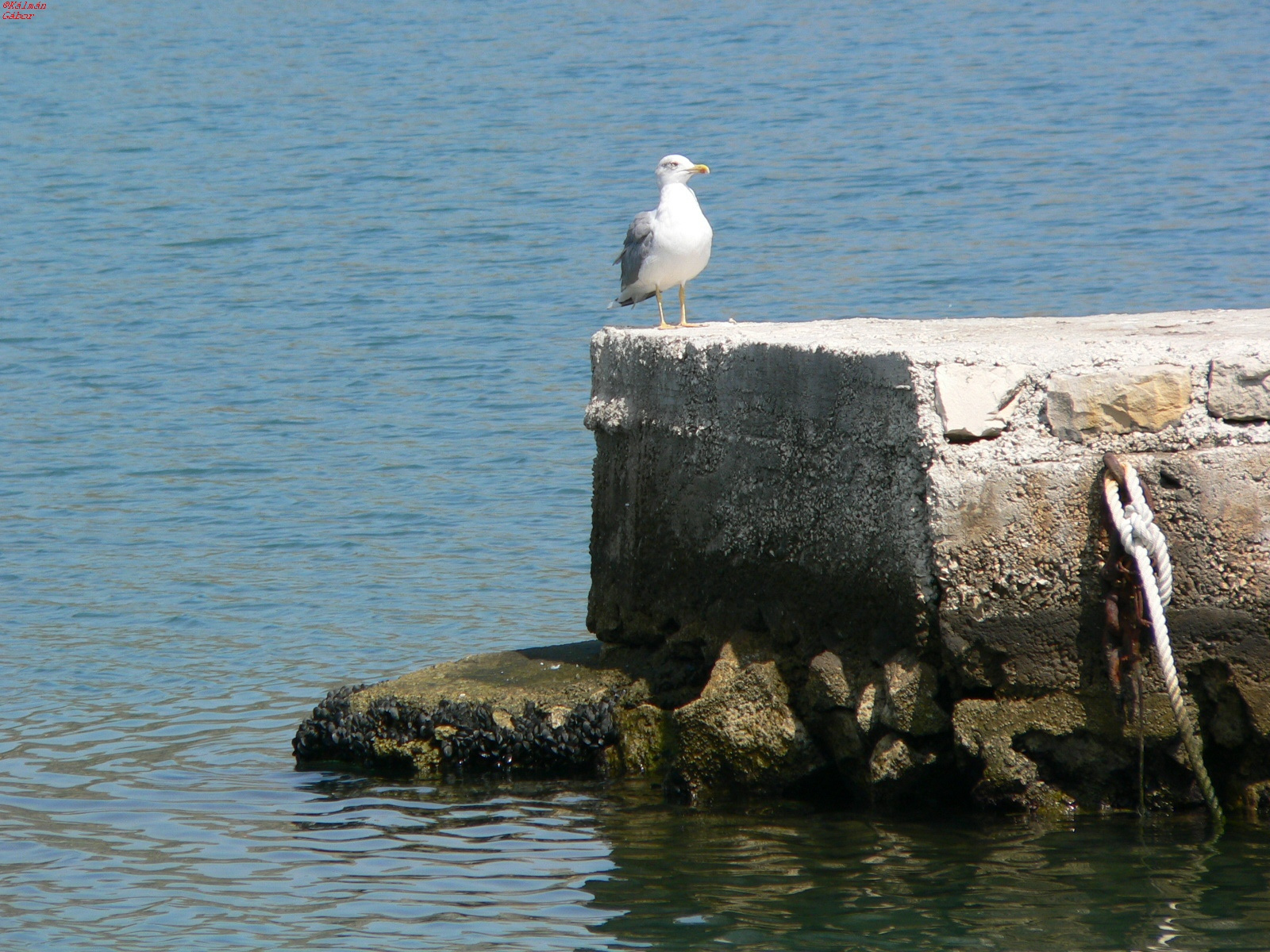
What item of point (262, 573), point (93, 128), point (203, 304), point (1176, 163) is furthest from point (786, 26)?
point (262, 573)

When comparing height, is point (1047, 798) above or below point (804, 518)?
below

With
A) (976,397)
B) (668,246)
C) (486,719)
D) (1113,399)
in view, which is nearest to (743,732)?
(486,719)

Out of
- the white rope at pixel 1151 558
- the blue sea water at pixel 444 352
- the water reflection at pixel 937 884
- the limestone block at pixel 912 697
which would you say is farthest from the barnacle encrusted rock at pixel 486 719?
the white rope at pixel 1151 558

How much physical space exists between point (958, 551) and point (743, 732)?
1.06m

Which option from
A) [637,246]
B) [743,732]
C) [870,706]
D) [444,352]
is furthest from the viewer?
[444,352]

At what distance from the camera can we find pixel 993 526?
4.84 meters

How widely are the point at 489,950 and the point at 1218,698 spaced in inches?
86.6

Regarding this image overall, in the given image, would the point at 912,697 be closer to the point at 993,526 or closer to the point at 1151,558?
the point at 993,526

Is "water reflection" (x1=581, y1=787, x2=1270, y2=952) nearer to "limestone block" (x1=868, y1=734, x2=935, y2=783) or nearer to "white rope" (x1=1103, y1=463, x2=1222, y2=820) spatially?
"limestone block" (x1=868, y1=734, x2=935, y2=783)

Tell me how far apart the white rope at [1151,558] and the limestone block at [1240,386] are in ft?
1.10

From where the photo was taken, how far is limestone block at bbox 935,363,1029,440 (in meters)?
4.82

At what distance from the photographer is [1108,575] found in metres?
4.84

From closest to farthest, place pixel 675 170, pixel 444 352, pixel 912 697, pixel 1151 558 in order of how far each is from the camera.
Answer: pixel 1151 558 → pixel 912 697 → pixel 675 170 → pixel 444 352

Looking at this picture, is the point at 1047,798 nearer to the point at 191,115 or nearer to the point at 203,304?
the point at 203,304
